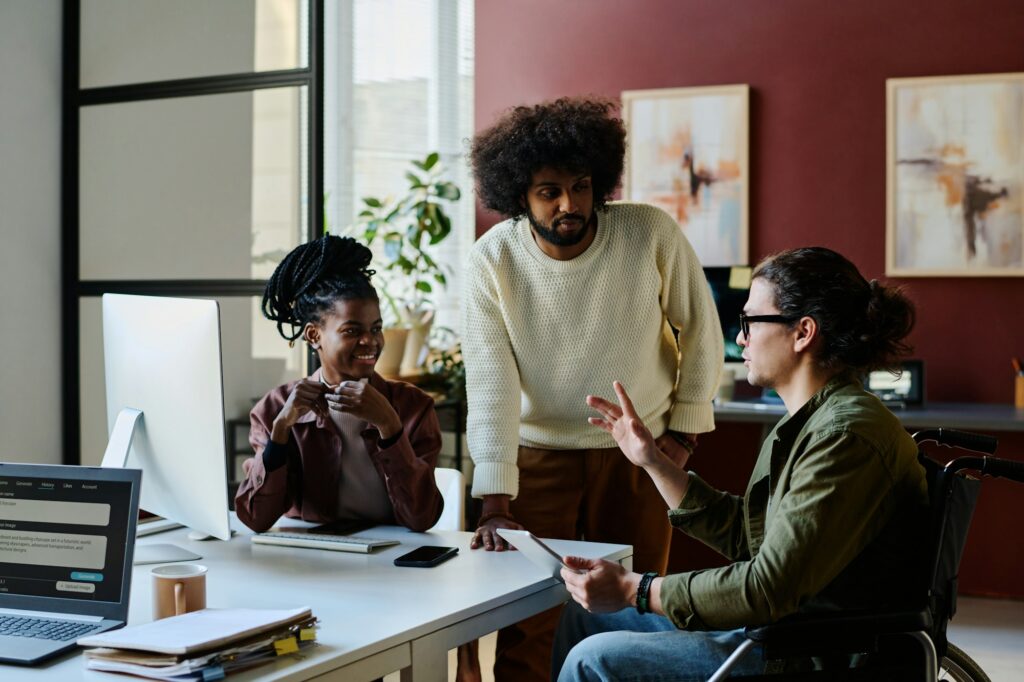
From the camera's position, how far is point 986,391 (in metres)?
4.30

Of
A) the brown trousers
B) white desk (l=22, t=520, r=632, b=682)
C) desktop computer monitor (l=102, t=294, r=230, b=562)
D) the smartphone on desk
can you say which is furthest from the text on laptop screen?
the brown trousers

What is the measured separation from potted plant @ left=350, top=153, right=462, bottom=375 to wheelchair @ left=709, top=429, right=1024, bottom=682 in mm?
2927

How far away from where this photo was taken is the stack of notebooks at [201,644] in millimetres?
1338

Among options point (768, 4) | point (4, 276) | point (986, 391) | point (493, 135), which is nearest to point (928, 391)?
point (986, 391)

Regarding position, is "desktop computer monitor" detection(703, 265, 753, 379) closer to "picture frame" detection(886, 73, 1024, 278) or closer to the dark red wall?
the dark red wall

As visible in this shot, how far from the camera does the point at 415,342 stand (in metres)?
4.54

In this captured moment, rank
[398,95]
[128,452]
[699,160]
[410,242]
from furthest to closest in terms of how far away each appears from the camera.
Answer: [398,95]
[410,242]
[699,160]
[128,452]

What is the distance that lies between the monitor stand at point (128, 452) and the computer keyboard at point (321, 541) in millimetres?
145

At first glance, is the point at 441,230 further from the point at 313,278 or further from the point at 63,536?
the point at 63,536

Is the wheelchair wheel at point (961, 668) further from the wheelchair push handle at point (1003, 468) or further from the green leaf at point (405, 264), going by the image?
the green leaf at point (405, 264)

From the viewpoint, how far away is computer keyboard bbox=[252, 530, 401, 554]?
2045mm

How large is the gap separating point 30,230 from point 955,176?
3.38 metres

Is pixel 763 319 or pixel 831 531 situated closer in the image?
pixel 831 531

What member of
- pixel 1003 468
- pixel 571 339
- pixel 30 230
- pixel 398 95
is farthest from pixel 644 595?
pixel 398 95
